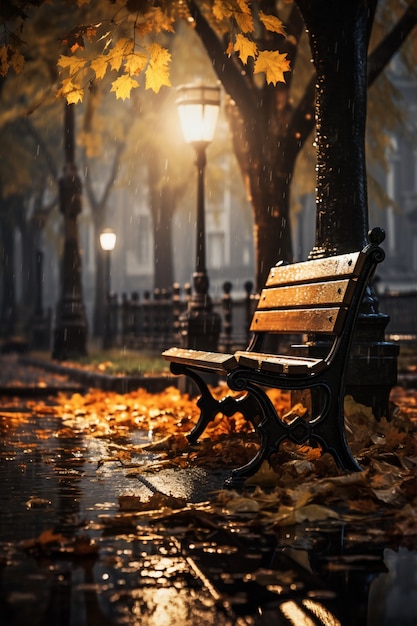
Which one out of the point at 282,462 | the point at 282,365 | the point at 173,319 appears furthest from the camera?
the point at 173,319

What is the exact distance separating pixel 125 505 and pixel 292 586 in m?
1.75

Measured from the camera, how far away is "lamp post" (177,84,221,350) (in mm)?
14336

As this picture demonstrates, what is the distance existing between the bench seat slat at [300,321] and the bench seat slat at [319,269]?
21 cm

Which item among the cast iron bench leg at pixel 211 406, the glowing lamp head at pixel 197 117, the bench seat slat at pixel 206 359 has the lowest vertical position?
the cast iron bench leg at pixel 211 406

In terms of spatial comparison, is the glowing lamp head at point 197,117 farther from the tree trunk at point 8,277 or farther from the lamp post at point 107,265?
the tree trunk at point 8,277

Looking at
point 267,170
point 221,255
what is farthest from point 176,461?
point 221,255

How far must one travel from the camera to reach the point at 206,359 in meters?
7.01

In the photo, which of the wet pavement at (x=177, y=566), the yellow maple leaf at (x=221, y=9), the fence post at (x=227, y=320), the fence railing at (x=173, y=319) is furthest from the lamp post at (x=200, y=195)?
the wet pavement at (x=177, y=566)

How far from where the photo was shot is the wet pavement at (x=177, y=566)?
3846mm

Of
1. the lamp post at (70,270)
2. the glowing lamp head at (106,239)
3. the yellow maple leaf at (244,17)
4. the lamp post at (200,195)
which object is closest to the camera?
the yellow maple leaf at (244,17)

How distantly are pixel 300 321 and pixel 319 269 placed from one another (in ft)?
1.07

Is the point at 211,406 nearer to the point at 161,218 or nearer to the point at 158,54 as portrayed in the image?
the point at 158,54

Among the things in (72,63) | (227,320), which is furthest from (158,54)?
(227,320)

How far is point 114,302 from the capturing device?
1173 inches
